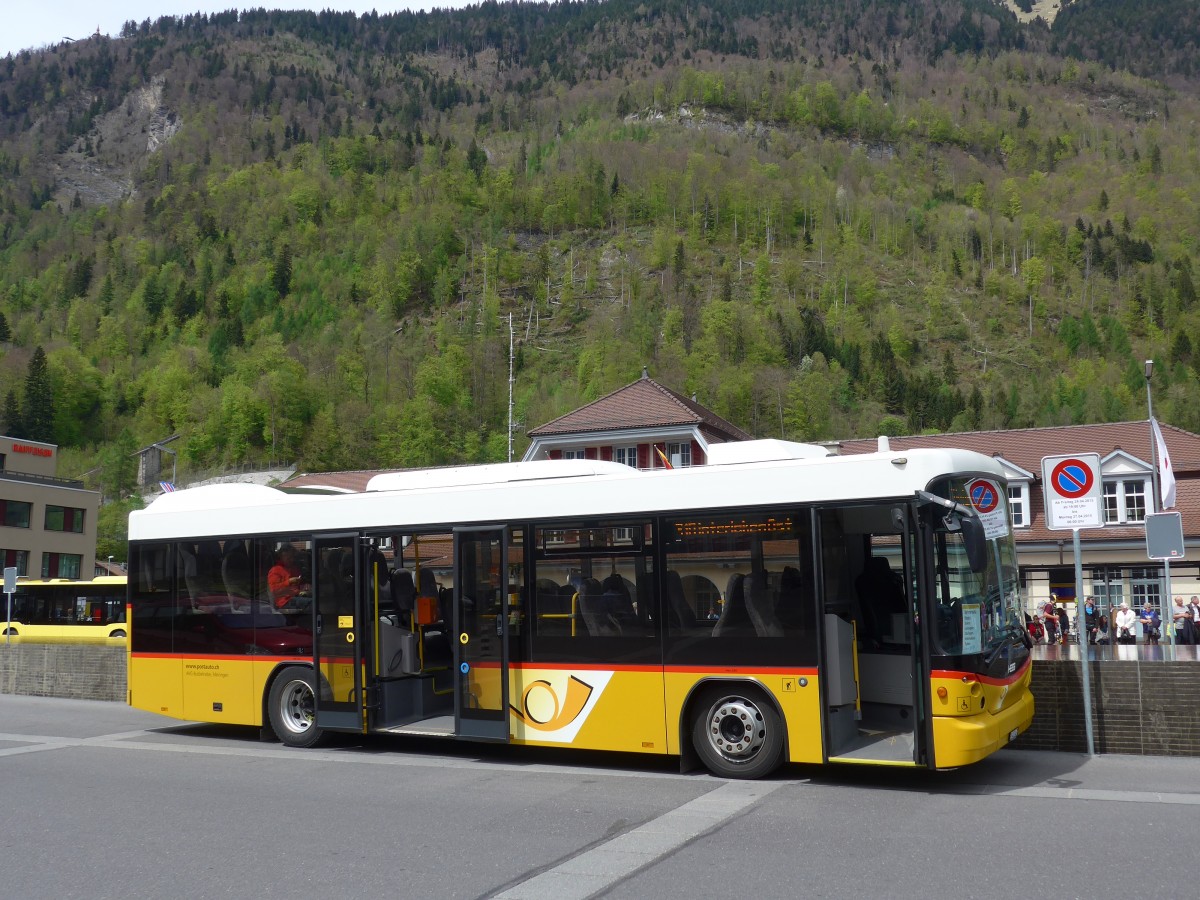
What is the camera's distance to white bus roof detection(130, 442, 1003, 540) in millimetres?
10000

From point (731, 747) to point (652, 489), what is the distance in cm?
248

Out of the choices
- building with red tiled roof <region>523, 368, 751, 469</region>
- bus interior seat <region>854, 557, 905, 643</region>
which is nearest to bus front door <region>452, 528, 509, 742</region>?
bus interior seat <region>854, 557, 905, 643</region>

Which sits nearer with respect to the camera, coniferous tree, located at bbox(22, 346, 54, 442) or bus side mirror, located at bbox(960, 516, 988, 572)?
bus side mirror, located at bbox(960, 516, 988, 572)

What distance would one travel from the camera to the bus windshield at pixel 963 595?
9.48 metres

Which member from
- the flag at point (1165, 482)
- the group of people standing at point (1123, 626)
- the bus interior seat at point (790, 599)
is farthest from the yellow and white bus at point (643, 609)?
the flag at point (1165, 482)

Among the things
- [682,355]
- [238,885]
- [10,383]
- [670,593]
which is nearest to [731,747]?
[670,593]

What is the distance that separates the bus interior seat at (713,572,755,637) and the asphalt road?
134cm

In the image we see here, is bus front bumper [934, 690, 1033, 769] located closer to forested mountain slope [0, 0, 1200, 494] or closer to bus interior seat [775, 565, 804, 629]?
bus interior seat [775, 565, 804, 629]

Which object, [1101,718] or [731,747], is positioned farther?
[1101,718]

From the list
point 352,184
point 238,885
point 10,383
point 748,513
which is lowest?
point 238,885

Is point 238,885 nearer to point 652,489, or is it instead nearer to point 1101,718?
point 652,489

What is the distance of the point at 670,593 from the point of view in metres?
10.6

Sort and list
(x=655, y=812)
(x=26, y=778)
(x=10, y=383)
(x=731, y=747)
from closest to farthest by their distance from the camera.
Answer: (x=655, y=812), (x=731, y=747), (x=26, y=778), (x=10, y=383)

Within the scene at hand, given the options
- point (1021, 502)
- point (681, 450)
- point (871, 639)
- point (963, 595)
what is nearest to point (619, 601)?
point (871, 639)
